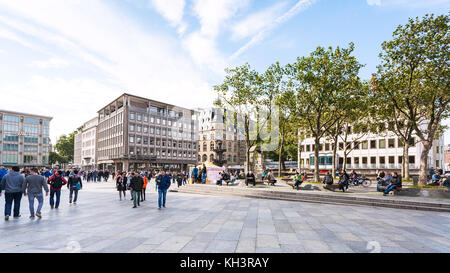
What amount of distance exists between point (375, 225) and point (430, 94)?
1469cm

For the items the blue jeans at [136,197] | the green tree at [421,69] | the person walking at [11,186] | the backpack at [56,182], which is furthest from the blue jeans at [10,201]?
the green tree at [421,69]

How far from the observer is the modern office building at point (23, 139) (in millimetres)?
73312

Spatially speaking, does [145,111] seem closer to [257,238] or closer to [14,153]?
[14,153]

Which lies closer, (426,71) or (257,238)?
(257,238)

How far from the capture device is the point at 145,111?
2825 inches

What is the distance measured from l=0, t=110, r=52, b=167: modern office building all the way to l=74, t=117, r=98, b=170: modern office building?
13042mm

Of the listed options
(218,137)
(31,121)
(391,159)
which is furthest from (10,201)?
(31,121)

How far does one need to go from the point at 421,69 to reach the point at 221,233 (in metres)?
20.5

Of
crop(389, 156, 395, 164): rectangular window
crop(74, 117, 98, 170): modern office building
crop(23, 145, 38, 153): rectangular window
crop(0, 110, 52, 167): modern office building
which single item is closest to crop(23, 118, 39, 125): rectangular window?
crop(0, 110, 52, 167): modern office building

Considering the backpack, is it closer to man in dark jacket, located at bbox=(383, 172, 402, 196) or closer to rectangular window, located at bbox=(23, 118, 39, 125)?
man in dark jacket, located at bbox=(383, 172, 402, 196)

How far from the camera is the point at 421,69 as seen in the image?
763 inches

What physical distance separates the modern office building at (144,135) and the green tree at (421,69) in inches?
2173

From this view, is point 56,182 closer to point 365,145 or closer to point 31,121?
point 365,145

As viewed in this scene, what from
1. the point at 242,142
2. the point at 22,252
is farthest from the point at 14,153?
the point at 22,252
